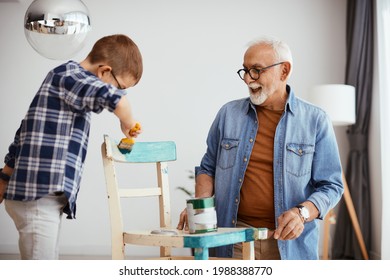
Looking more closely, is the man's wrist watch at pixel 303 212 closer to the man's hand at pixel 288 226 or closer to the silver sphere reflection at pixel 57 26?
the man's hand at pixel 288 226

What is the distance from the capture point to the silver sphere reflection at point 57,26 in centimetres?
174

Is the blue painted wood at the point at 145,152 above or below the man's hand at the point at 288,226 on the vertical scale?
above

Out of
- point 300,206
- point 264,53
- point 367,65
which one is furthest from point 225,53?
point 300,206

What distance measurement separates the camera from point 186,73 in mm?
4207

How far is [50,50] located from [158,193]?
53 centimetres

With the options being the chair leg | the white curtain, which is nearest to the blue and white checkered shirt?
the chair leg

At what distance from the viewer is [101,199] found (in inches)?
165

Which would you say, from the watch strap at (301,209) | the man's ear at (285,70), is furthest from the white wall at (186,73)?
the watch strap at (301,209)

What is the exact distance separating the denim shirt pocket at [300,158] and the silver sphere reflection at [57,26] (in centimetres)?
71

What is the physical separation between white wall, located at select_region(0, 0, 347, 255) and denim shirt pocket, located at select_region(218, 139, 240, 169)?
2.30 m

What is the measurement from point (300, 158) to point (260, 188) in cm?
15

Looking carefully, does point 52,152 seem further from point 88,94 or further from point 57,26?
point 57,26

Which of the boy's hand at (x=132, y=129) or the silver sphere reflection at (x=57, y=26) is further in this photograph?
the silver sphere reflection at (x=57, y=26)

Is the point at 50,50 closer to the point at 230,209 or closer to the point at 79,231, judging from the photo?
the point at 230,209
